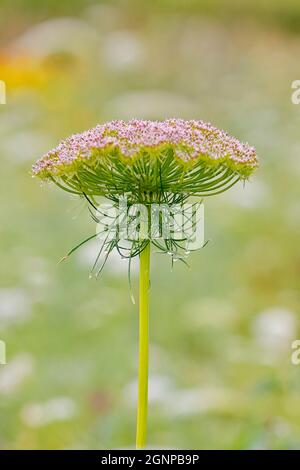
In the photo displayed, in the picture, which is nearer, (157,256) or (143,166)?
(143,166)

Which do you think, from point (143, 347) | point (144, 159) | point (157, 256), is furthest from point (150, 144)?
point (157, 256)

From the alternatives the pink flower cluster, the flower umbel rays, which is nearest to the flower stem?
the flower umbel rays

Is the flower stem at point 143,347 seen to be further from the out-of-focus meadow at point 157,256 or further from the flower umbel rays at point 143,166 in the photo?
the out-of-focus meadow at point 157,256

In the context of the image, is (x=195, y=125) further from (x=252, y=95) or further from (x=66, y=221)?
(x=252, y=95)

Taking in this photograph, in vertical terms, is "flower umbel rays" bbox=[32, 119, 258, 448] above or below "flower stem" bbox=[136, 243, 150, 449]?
above

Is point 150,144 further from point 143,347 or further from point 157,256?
point 157,256

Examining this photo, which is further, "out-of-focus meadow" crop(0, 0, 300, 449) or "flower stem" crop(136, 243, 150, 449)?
"out-of-focus meadow" crop(0, 0, 300, 449)

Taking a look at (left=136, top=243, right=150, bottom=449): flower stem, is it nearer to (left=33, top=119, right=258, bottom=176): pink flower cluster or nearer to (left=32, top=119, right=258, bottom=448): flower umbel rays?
(left=32, top=119, right=258, bottom=448): flower umbel rays

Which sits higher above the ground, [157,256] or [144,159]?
[157,256]
